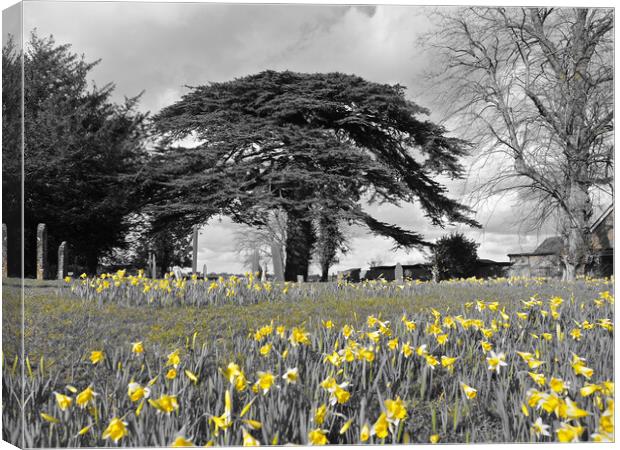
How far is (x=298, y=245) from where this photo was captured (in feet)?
14.7

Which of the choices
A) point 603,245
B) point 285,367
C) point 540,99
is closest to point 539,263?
point 603,245

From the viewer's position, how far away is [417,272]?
180 inches

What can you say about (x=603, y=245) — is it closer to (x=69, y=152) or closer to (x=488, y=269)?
(x=488, y=269)

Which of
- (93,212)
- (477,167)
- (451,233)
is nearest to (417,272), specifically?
(451,233)

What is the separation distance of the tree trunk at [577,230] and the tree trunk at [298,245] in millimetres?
2165

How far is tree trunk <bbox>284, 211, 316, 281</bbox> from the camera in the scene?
440 cm

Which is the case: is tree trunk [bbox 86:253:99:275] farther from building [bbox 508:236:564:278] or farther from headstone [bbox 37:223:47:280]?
building [bbox 508:236:564:278]

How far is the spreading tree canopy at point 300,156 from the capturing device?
4207mm

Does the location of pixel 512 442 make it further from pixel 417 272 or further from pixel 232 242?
pixel 232 242

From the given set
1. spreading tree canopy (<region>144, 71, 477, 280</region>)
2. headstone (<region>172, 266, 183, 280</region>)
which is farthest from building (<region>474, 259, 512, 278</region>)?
headstone (<region>172, 266, 183, 280</region>)

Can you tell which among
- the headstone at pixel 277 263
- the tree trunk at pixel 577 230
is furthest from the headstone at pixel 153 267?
the tree trunk at pixel 577 230

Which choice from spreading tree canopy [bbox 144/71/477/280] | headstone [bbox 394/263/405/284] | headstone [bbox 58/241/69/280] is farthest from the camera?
headstone [bbox 394/263/405/284]

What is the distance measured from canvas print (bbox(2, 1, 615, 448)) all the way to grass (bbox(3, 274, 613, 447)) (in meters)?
0.03

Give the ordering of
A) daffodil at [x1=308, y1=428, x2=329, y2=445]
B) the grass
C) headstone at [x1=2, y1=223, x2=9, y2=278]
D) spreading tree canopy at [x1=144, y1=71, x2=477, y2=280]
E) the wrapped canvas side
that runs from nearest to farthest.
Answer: daffodil at [x1=308, y1=428, x2=329, y2=445], the grass, the wrapped canvas side, headstone at [x1=2, y1=223, x2=9, y2=278], spreading tree canopy at [x1=144, y1=71, x2=477, y2=280]
